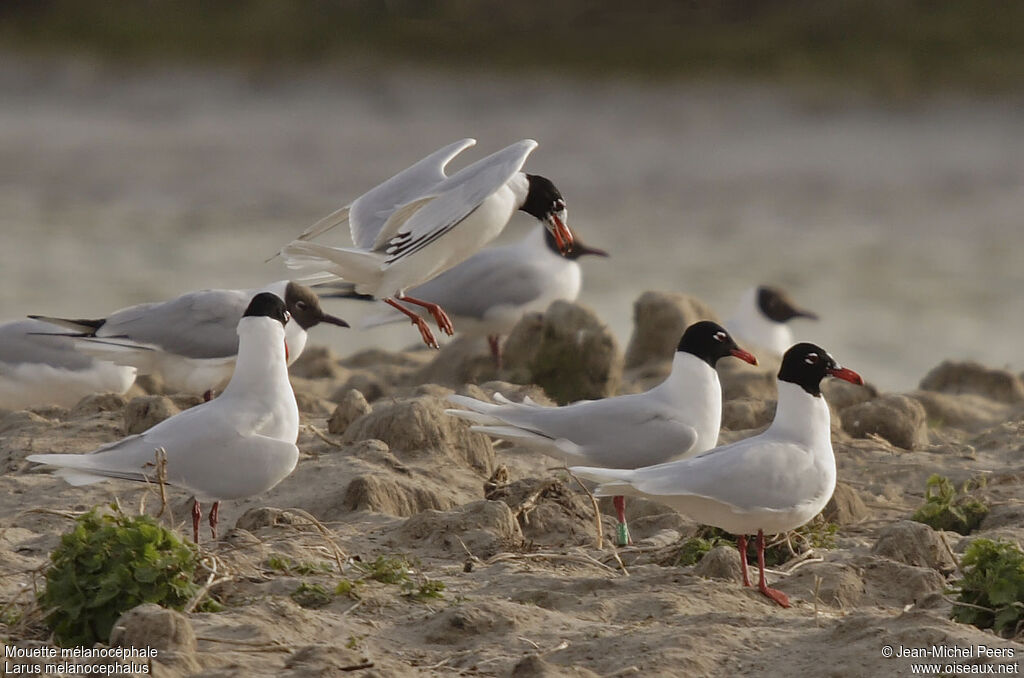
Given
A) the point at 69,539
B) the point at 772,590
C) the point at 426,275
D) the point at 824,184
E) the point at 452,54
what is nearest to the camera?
the point at 69,539

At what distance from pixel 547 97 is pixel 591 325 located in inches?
629

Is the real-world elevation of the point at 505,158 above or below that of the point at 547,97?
below

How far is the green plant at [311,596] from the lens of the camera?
18.9ft

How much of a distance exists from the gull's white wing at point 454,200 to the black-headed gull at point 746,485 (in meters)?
1.74

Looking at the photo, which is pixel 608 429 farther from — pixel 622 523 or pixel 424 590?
pixel 424 590

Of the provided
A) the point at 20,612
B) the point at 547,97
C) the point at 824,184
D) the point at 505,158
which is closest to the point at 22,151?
the point at 547,97

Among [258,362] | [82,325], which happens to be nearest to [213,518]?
[258,362]

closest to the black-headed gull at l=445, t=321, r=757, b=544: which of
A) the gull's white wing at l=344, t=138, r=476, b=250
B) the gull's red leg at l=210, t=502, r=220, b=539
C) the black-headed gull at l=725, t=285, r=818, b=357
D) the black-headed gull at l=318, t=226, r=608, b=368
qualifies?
the gull's red leg at l=210, t=502, r=220, b=539

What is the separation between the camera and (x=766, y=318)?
1435 cm

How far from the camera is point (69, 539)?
5.49 meters

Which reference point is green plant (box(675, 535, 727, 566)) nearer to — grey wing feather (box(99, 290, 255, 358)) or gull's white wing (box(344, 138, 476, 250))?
gull's white wing (box(344, 138, 476, 250))

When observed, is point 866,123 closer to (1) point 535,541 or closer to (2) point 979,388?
(2) point 979,388

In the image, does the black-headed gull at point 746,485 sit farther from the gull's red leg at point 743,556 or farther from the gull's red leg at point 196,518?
the gull's red leg at point 196,518

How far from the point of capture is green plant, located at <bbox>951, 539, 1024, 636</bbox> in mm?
5703
